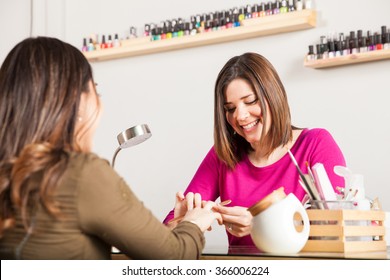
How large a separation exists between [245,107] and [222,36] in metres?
1.36

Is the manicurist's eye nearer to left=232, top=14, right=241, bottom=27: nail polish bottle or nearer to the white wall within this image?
the white wall

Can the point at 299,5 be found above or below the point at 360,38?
above

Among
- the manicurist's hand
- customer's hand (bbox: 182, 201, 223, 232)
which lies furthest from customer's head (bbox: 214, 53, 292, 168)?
customer's hand (bbox: 182, 201, 223, 232)

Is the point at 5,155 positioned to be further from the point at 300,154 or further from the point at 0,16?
the point at 0,16

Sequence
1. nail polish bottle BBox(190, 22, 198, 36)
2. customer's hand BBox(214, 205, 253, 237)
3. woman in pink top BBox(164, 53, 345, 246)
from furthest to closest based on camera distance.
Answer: nail polish bottle BBox(190, 22, 198, 36), woman in pink top BBox(164, 53, 345, 246), customer's hand BBox(214, 205, 253, 237)

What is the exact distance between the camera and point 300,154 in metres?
2.14

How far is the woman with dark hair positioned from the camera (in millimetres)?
973

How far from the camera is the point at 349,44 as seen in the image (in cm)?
301

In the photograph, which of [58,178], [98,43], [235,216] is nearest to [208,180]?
[235,216]

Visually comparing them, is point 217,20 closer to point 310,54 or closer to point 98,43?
point 310,54

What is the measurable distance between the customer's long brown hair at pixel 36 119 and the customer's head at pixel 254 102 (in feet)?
3.56

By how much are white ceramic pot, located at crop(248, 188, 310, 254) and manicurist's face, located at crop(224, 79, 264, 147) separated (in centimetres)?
78

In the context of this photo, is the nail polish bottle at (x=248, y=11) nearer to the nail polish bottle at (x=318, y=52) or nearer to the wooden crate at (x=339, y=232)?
the nail polish bottle at (x=318, y=52)
